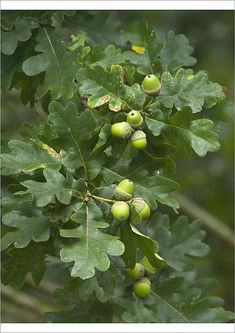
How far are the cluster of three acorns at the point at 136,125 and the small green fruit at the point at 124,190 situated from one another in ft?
0.32

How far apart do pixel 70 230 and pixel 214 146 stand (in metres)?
0.38

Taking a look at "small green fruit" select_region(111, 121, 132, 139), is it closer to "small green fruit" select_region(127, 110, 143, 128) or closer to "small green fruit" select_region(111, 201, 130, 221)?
"small green fruit" select_region(127, 110, 143, 128)

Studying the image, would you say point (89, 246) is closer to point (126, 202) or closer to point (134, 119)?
point (126, 202)

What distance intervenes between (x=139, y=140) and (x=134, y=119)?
5cm

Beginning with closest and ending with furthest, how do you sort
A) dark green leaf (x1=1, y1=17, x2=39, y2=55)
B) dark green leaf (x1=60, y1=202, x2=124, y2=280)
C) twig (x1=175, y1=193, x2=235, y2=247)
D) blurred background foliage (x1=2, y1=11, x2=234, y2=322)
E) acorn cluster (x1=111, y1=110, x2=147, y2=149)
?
dark green leaf (x1=60, y1=202, x2=124, y2=280), acorn cluster (x1=111, y1=110, x2=147, y2=149), dark green leaf (x1=1, y1=17, x2=39, y2=55), twig (x1=175, y1=193, x2=235, y2=247), blurred background foliage (x1=2, y1=11, x2=234, y2=322)

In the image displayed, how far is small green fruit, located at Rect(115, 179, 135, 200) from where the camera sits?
1774 millimetres

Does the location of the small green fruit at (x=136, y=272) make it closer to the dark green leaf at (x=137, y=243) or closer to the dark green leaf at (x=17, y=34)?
the dark green leaf at (x=137, y=243)

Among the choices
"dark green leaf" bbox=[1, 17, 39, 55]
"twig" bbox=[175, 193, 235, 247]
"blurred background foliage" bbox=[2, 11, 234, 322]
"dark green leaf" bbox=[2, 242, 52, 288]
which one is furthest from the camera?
"blurred background foliage" bbox=[2, 11, 234, 322]

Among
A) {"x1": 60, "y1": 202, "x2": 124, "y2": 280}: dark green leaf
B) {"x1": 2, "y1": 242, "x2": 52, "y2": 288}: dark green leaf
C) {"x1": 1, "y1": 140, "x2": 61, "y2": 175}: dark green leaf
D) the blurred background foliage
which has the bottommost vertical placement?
the blurred background foliage

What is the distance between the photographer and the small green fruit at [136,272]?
2.15 m

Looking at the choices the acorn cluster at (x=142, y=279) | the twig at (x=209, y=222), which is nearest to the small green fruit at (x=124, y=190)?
the acorn cluster at (x=142, y=279)

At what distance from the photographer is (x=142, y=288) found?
2191 millimetres

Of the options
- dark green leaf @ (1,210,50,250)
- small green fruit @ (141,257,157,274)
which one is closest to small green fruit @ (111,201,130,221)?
dark green leaf @ (1,210,50,250)

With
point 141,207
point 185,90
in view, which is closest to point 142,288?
point 141,207
